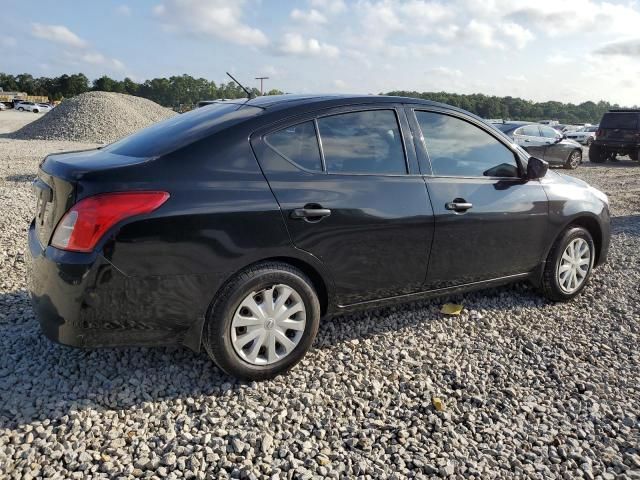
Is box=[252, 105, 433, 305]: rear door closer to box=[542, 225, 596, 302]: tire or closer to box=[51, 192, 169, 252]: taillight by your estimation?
box=[51, 192, 169, 252]: taillight

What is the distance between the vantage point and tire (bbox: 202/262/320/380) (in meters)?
2.89

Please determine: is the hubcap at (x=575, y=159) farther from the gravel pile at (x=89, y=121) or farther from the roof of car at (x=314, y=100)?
the gravel pile at (x=89, y=121)

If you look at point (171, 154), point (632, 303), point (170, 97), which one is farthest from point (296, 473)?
point (170, 97)

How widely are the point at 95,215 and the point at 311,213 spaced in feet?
3.82

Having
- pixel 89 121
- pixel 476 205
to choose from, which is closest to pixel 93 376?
pixel 476 205

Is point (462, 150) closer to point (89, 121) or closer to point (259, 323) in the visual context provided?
Result: point (259, 323)

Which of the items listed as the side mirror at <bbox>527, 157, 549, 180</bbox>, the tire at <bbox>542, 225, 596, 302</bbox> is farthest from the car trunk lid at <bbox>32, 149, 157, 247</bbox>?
the tire at <bbox>542, 225, 596, 302</bbox>

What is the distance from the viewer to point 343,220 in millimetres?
3172

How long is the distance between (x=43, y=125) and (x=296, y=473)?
27190 millimetres

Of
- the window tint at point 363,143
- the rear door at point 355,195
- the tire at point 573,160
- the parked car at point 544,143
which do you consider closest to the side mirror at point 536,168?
the rear door at point 355,195

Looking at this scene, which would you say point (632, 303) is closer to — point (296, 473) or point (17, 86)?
point (296, 473)

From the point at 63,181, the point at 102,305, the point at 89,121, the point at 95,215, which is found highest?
the point at 89,121

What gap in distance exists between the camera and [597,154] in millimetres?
19125

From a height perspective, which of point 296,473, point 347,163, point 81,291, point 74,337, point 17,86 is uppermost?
point 17,86
